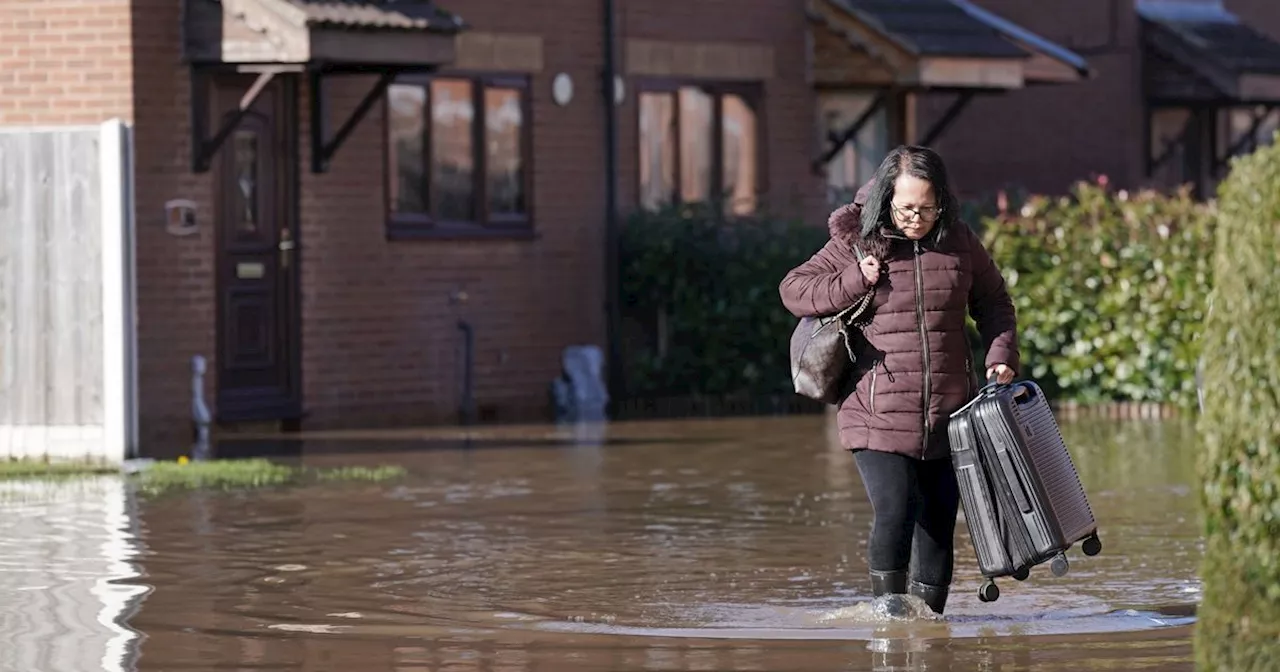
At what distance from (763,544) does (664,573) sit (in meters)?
1.21

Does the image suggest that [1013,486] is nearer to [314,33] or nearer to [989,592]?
[989,592]

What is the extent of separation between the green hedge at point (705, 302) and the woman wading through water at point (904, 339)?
40.0 feet

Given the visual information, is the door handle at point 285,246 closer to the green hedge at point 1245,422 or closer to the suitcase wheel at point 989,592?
the suitcase wheel at point 989,592

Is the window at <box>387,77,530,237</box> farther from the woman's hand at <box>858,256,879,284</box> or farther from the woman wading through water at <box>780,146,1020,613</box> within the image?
the woman's hand at <box>858,256,879,284</box>

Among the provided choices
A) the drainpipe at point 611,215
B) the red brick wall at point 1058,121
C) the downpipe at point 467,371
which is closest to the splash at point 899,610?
the downpipe at point 467,371

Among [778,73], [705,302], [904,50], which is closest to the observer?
[705,302]

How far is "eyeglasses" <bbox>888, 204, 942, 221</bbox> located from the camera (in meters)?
9.27

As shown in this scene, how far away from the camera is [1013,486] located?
9.16 m

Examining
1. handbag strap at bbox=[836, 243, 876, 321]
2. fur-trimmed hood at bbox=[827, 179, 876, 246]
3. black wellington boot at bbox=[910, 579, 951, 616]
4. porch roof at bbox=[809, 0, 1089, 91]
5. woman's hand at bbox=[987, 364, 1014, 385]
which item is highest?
porch roof at bbox=[809, 0, 1089, 91]

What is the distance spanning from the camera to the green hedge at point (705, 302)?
21891 millimetres

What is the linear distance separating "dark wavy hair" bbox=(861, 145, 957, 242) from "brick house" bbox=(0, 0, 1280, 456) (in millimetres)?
9356

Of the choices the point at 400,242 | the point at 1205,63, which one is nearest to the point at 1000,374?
the point at 400,242

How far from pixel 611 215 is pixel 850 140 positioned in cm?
344

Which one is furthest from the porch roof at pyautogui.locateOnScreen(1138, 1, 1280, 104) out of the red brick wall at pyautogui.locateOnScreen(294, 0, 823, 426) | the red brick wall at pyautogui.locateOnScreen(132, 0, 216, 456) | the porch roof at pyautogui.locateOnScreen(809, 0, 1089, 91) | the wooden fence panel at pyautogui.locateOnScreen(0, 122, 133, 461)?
the wooden fence panel at pyautogui.locateOnScreen(0, 122, 133, 461)
